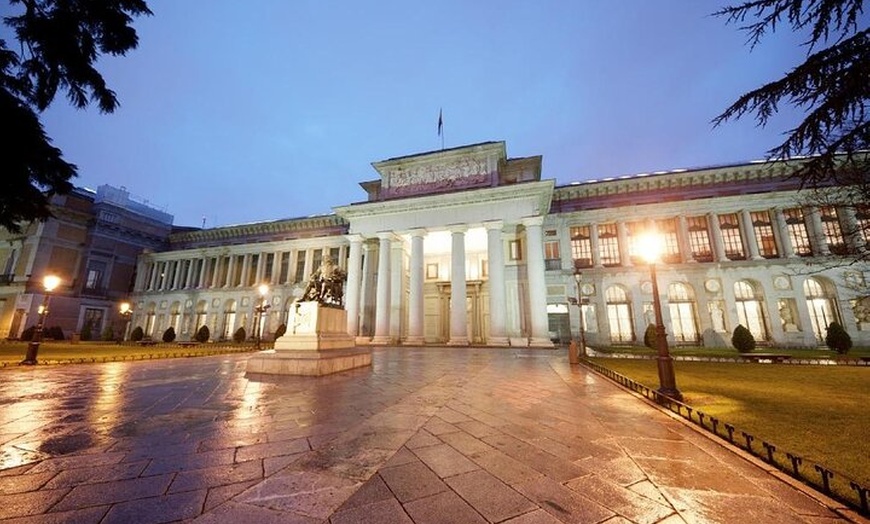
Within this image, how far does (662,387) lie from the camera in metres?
6.34

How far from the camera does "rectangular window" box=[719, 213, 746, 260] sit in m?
25.2

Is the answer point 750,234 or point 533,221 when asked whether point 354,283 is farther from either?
point 750,234

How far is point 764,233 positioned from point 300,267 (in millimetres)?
41997

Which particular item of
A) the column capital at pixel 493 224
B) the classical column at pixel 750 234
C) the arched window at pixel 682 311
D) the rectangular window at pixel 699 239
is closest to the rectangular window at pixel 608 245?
the arched window at pixel 682 311

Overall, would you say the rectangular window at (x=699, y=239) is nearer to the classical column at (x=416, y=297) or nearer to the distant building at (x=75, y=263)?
the classical column at (x=416, y=297)

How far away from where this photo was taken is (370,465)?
2.75m

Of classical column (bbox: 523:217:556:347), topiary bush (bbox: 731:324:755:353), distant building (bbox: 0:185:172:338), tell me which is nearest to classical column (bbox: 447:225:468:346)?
classical column (bbox: 523:217:556:347)

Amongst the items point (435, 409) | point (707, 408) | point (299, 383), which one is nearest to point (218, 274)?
point (299, 383)

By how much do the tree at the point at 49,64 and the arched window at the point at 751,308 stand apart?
34.7 meters

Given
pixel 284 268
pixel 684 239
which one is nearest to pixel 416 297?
pixel 284 268

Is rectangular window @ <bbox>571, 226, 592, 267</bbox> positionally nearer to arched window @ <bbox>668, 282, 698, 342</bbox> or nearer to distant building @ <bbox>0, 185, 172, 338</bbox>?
arched window @ <bbox>668, 282, 698, 342</bbox>

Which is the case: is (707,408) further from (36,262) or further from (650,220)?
(36,262)

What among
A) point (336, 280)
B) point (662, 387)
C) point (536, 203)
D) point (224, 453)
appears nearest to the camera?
point (224, 453)

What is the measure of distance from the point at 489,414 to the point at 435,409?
2.56ft
